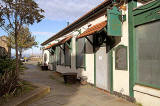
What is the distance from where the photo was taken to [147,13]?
4355mm

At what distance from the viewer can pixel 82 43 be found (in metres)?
8.70

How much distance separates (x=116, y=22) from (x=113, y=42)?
85 cm

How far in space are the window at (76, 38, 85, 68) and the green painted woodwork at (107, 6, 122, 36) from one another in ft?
11.3

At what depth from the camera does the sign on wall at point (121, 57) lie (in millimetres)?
5156

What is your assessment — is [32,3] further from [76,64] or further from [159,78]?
[159,78]

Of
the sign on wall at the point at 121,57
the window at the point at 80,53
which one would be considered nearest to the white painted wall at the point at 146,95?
the sign on wall at the point at 121,57

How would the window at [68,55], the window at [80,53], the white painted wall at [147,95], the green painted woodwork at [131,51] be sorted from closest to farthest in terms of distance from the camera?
1. the white painted wall at [147,95]
2. the green painted woodwork at [131,51]
3. the window at [80,53]
4. the window at [68,55]

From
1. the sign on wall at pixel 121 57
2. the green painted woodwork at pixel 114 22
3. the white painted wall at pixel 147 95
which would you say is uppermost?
the green painted woodwork at pixel 114 22

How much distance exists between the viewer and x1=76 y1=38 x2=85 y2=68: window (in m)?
8.52

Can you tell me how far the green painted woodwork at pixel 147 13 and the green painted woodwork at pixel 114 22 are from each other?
25.6 inches

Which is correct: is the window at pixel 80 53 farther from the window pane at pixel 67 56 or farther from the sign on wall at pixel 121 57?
the sign on wall at pixel 121 57

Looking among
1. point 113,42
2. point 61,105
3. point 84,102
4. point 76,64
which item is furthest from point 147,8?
point 76,64

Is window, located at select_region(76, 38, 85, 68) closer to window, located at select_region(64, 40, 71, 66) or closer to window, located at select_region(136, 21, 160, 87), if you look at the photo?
window, located at select_region(64, 40, 71, 66)

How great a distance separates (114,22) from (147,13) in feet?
3.90
